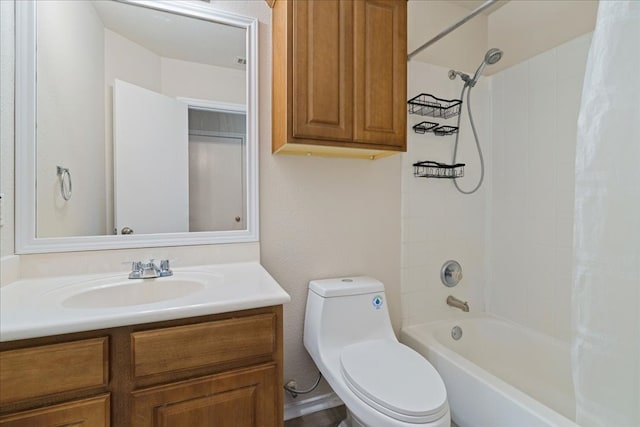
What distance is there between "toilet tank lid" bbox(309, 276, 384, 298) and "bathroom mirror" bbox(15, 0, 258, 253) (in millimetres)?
421

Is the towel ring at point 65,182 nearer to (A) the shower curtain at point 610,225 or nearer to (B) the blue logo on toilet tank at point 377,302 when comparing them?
(B) the blue logo on toilet tank at point 377,302

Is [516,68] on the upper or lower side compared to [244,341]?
upper

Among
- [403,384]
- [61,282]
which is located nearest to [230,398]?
[403,384]

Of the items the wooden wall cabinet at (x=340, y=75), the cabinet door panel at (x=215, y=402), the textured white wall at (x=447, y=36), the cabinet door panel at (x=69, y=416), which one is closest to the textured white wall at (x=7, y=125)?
the cabinet door panel at (x=69, y=416)

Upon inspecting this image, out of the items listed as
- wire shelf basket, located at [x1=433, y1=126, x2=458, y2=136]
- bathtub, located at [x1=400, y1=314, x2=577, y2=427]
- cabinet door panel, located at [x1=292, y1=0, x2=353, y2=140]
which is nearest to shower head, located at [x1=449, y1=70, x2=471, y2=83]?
wire shelf basket, located at [x1=433, y1=126, x2=458, y2=136]

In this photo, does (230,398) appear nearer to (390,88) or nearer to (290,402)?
(290,402)

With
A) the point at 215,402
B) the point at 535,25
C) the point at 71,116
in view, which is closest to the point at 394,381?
the point at 215,402

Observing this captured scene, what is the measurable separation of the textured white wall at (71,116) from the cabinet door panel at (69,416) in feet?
2.19

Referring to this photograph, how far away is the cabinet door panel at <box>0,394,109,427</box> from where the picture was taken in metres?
0.73

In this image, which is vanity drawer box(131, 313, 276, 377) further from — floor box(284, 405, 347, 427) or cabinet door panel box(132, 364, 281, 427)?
floor box(284, 405, 347, 427)

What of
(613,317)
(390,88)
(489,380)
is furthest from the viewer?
(390,88)

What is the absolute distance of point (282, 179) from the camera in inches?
60.4

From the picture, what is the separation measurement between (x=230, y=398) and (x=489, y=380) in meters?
1.03

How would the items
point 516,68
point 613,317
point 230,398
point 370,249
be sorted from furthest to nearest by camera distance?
1. point 516,68
2. point 370,249
3. point 230,398
4. point 613,317
